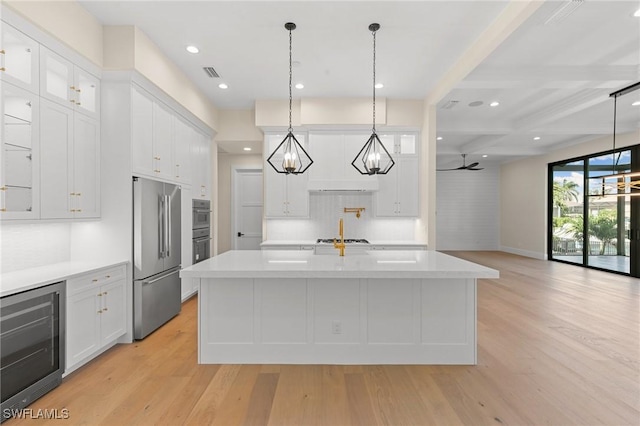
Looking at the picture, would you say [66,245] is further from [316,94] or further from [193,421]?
[316,94]

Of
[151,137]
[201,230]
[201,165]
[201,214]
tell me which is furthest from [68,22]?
[201,230]

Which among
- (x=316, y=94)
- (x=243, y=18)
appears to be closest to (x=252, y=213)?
(x=316, y=94)

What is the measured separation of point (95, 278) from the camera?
2.82 meters

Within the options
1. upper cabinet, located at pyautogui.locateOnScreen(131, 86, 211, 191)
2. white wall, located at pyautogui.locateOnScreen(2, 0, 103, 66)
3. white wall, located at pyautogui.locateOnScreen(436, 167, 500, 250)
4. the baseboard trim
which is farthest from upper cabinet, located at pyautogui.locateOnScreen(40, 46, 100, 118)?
the baseboard trim

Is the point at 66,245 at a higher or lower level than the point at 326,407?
higher

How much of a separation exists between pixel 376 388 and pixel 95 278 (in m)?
2.65

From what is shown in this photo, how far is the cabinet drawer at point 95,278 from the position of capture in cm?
258

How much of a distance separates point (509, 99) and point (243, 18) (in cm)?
454

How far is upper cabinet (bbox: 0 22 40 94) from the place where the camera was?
229 centimetres

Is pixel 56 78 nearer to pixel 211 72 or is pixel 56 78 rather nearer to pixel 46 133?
pixel 46 133

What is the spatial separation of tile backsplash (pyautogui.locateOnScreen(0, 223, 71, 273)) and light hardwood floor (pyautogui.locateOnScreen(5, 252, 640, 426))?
109 centimetres

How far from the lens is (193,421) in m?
2.01

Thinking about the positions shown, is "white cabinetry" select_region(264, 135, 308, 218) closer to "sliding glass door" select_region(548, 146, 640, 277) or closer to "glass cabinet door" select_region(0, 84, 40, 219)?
"glass cabinet door" select_region(0, 84, 40, 219)

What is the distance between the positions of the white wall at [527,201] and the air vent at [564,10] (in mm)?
6527
